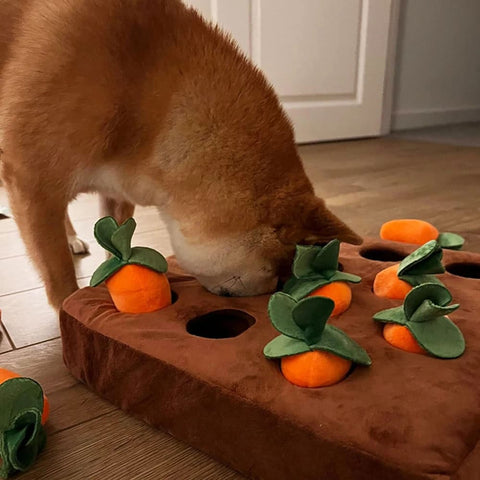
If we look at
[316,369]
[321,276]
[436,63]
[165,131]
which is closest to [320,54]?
[436,63]

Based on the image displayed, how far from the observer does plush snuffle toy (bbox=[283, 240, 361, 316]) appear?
823 mm

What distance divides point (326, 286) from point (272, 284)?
4.6 inches

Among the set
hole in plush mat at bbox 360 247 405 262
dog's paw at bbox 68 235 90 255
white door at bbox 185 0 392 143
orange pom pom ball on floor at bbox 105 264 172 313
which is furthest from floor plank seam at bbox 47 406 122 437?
white door at bbox 185 0 392 143

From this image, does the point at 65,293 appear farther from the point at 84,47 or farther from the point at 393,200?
the point at 393,200

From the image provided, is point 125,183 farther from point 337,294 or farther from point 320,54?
point 320,54

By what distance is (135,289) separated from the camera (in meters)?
0.83

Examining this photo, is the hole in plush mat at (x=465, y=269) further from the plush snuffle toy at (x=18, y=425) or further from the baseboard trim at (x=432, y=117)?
the baseboard trim at (x=432, y=117)

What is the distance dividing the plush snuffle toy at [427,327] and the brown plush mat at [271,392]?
0.02m

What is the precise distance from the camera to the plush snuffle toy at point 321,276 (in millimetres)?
823

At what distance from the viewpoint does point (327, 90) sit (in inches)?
128

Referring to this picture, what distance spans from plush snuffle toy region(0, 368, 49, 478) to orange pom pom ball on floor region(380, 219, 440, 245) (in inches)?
33.5

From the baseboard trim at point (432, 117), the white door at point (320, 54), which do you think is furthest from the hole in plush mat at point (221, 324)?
the baseboard trim at point (432, 117)

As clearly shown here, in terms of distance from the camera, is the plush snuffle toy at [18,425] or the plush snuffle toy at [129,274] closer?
the plush snuffle toy at [18,425]

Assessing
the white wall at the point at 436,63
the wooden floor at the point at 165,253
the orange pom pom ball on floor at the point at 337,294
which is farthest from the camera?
the white wall at the point at 436,63
